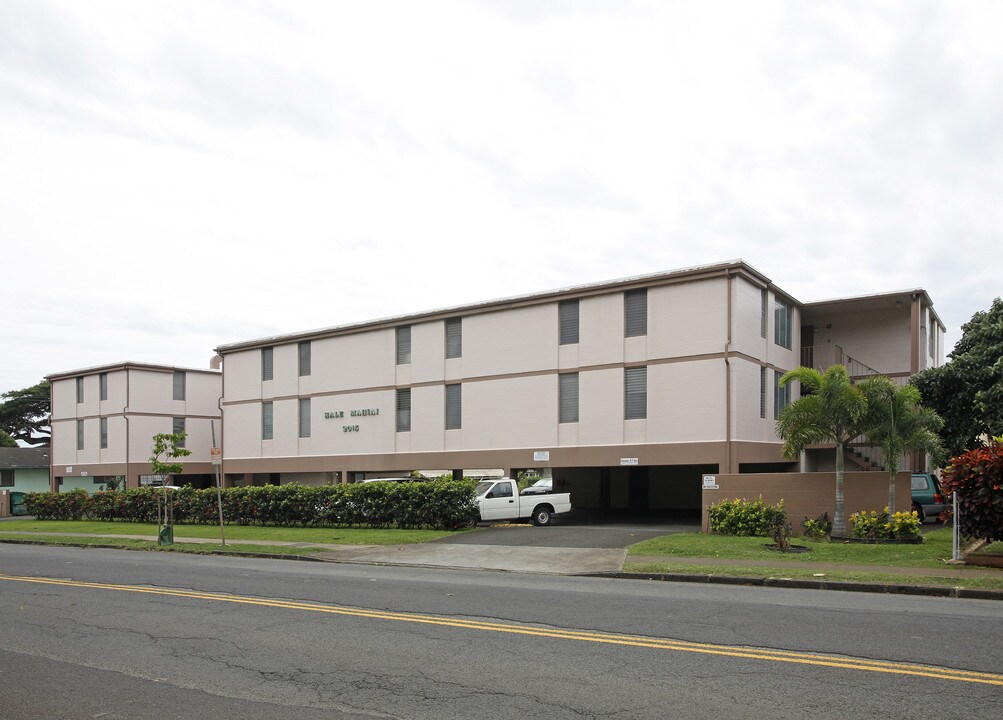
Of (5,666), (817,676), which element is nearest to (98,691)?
(5,666)

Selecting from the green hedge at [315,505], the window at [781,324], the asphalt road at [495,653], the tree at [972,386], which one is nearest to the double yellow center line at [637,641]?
the asphalt road at [495,653]

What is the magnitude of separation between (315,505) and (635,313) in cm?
1310

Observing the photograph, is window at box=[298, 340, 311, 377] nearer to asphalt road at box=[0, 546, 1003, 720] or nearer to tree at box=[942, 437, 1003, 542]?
asphalt road at box=[0, 546, 1003, 720]

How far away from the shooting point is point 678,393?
2948 centimetres

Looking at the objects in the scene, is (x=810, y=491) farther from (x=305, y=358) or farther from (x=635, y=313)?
(x=305, y=358)

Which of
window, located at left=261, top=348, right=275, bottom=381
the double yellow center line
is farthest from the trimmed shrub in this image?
window, located at left=261, top=348, right=275, bottom=381

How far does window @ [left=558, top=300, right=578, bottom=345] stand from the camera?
3241cm

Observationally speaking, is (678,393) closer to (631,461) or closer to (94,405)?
(631,461)

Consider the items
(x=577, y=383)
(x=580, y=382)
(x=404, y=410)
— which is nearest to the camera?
(x=580, y=382)

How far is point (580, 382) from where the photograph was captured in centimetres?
3191

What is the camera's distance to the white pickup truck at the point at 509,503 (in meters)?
27.8

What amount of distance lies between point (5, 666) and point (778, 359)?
91.9 feet

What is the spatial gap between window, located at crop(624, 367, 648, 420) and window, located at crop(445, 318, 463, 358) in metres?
7.99

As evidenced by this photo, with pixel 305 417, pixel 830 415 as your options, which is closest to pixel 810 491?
pixel 830 415
